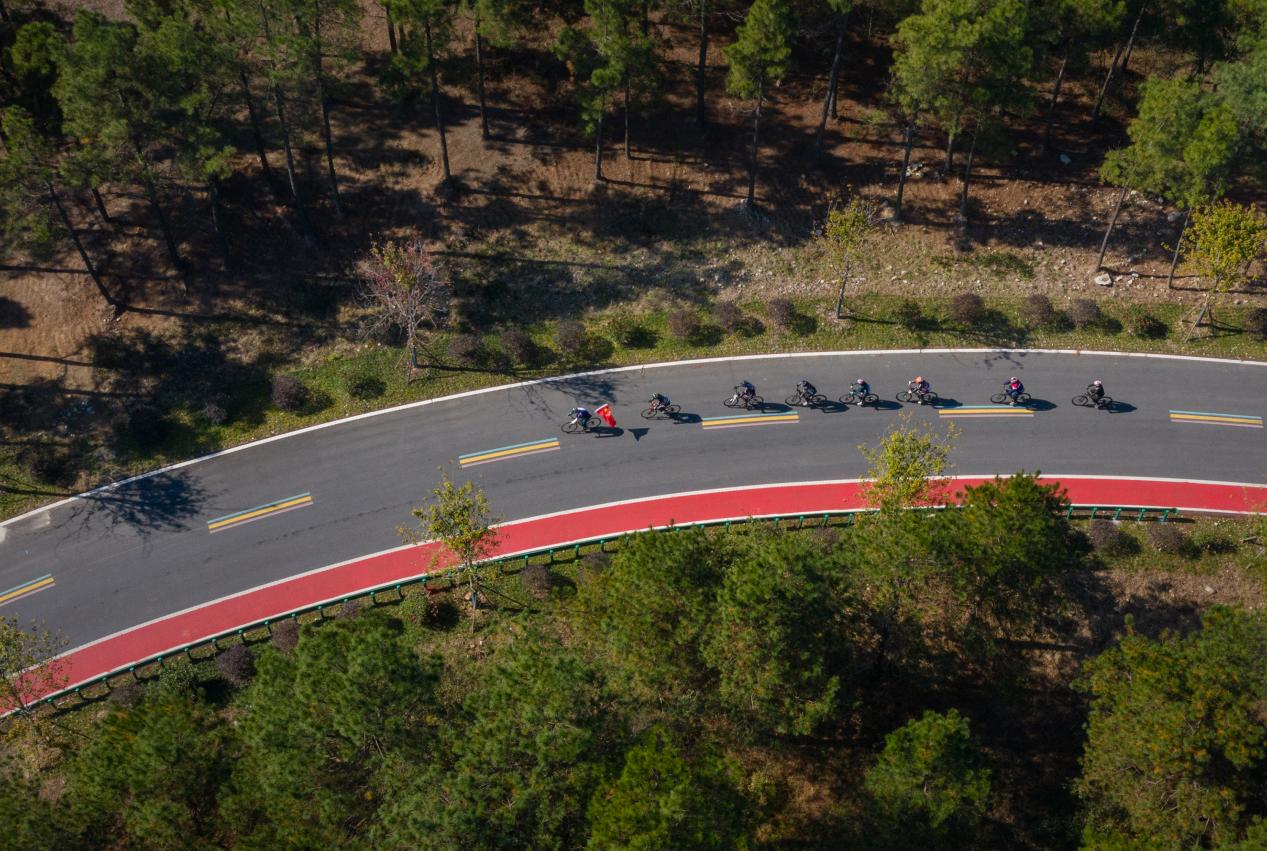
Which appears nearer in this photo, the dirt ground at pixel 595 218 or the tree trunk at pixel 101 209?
the dirt ground at pixel 595 218

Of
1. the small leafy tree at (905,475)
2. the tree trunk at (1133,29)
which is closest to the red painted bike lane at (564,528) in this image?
the small leafy tree at (905,475)

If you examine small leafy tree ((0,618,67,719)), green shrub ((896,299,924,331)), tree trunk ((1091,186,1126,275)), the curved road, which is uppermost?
tree trunk ((1091,186,1126,275))

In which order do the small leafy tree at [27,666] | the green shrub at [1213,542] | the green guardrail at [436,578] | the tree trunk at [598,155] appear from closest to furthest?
the small leafy tree at [27,666] → the green guardrail at [436,578] → the green shrub at [1213,542] → the tree trunk at [598,155]

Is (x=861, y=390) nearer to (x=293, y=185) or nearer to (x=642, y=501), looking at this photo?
(x=642, y=501)

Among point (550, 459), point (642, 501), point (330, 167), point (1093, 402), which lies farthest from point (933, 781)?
point (330, 167)

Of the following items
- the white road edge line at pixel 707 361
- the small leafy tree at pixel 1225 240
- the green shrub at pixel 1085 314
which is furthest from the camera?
the green shrub at pixel 1085 314

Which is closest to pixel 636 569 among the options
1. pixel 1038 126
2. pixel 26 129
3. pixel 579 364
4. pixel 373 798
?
pixel 373 798

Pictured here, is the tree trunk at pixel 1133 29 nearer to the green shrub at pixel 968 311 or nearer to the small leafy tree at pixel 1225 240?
the small leafy tree at pixel 1225 240

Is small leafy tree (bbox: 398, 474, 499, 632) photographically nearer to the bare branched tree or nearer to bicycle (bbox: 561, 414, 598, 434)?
bicycle (bbox: 561, 414, 598, 434)

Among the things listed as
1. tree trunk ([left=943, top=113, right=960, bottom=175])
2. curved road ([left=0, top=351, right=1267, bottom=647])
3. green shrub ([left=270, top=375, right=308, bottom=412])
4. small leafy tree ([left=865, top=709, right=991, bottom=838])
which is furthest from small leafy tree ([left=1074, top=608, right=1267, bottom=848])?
green shrub ([left=270, top=375, right=308, bottom=412])
